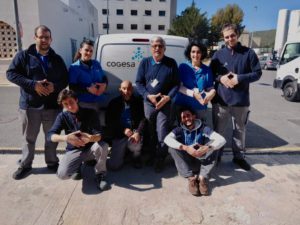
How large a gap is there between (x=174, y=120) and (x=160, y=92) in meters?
0.59

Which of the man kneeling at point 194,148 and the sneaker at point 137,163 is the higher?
the man kneeling at point 194,148

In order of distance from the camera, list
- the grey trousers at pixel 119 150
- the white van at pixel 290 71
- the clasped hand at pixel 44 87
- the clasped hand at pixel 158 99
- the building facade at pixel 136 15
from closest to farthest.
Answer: the clasped hand at pixel 44 87 → the clasped hand at pixel 158 99 → the grey trousers at pixel 119 150 → the white van at pixel 290 71 → the building facade at pixel 136 15

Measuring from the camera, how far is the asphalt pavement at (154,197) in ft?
9.34

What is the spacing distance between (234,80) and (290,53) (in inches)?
301

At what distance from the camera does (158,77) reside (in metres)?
3.59

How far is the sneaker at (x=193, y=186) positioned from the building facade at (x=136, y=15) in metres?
53.1

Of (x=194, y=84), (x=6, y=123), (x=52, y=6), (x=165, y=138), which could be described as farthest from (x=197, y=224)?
(x=52, y=6)

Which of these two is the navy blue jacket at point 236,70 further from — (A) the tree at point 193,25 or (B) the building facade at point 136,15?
(B) the building facade at point 136,15

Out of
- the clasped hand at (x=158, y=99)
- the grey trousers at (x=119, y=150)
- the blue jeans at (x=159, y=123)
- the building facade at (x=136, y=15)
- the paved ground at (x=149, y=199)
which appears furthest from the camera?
the building facade at (x=136, y=15)

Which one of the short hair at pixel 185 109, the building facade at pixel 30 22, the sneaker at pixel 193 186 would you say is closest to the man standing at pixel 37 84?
the short hair at pixel 185 109

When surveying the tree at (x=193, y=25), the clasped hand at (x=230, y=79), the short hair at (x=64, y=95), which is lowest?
the short hair at (x=64, y=95)

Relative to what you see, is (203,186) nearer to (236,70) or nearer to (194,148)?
(194,148)

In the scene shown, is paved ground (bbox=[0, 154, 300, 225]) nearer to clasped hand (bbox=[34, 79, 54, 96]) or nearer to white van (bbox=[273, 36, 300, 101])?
clasped hand (bbox=[34, 79, 54, 96])

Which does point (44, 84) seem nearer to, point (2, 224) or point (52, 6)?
point (2, 224)
